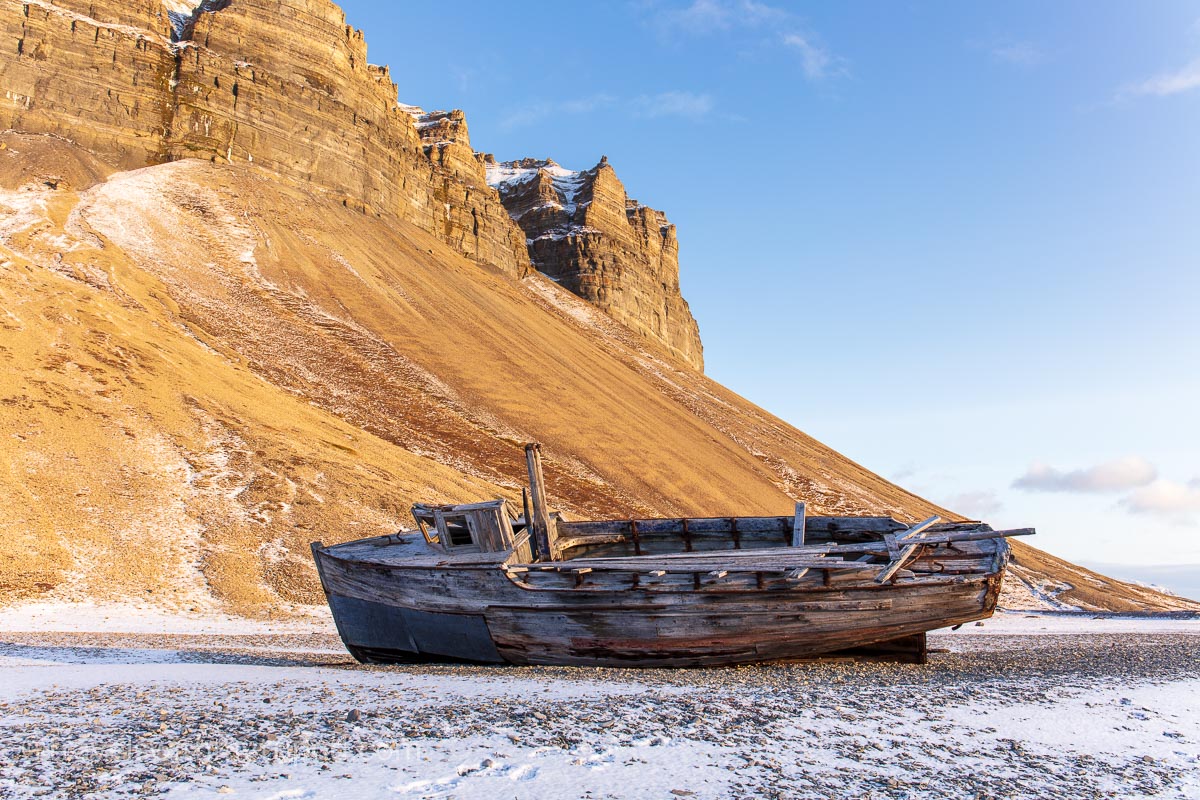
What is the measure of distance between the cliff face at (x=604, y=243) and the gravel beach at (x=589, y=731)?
374 feet

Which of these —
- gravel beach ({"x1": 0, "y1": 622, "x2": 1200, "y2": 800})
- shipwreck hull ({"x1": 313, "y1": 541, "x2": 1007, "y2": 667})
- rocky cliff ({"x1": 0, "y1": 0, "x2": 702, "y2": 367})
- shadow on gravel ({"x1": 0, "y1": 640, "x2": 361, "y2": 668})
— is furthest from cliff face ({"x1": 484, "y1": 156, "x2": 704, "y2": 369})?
gravel beach ({"x1": 0, "y1": 622, "x2": 1200, "y2": 800})

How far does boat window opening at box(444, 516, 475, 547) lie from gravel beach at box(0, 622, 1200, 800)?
2191 mm

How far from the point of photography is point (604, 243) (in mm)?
131375

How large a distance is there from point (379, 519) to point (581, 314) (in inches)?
3318

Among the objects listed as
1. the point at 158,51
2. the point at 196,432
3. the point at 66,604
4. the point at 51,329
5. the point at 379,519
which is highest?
the point at 158,51

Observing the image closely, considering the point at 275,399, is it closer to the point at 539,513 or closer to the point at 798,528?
the point at 539,513

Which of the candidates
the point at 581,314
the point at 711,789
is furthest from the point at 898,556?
the point at 581,314

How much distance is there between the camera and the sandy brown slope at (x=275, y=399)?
23078mm

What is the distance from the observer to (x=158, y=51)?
8681 cm

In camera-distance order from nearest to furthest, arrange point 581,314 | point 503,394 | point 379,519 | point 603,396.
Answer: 1. point 379,519
2. point 503,394
3. point 603,396
4. point 581,314

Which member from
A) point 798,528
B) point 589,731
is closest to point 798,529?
point 798,528

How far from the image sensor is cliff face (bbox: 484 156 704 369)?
127438mm

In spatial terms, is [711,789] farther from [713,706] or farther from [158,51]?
[158,51]

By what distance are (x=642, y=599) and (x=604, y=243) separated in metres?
123
